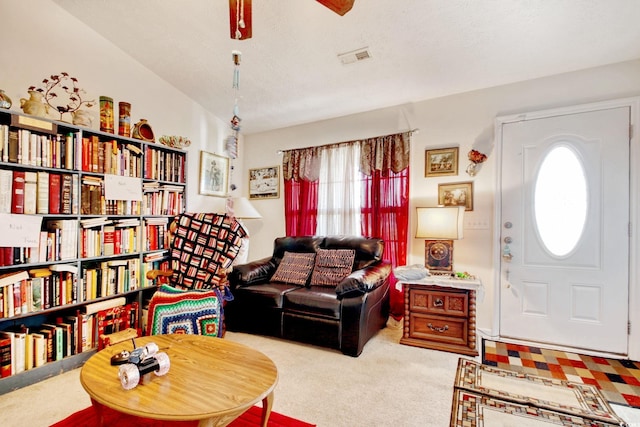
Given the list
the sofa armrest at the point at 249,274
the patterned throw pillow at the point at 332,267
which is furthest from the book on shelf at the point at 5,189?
the patterned throw pillow at the point at 332,267

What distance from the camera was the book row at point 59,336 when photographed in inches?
79.7

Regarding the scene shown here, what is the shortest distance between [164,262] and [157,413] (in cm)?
225

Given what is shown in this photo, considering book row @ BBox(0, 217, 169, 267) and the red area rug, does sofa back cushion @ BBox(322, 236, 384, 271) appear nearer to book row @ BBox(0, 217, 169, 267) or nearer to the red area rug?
the red area rug

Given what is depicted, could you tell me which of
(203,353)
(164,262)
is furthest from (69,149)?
(203,353)

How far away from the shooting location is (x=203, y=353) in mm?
1617

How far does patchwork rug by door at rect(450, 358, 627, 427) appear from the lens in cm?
169

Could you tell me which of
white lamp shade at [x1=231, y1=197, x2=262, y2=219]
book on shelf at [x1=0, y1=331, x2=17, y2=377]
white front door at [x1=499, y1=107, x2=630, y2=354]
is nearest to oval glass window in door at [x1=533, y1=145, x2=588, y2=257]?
white front door at [x1=499, y1=107, x2=630, y2=354]

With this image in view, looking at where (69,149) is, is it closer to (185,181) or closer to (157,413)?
(185,181)

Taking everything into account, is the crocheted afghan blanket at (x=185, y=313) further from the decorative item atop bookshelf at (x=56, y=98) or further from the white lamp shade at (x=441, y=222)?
the white lamp shade at (x=441, y=222)

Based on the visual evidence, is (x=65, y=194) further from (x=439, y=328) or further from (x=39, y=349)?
(x=439, y=328)

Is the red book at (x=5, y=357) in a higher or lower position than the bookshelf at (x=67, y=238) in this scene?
lower

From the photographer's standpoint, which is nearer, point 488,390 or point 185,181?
point 488,390

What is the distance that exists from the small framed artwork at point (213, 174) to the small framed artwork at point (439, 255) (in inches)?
110

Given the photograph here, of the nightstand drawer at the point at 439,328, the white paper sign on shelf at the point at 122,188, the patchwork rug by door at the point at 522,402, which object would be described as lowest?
the patchwork rug by door at the point at 522,402
